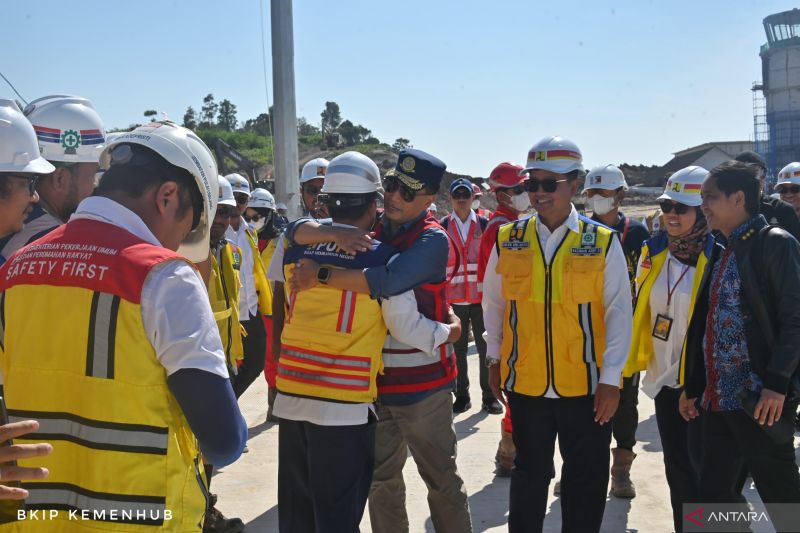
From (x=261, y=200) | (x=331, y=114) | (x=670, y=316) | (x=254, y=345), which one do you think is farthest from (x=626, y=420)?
(x=331, y=114)

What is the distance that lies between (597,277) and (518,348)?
0.56 metres

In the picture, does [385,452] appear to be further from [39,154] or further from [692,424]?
[39,154]

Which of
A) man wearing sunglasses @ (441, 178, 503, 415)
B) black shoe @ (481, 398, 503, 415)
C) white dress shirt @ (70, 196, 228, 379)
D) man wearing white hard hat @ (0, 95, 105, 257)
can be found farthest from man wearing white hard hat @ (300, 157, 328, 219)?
white dress shirt @ (70, 196, 228, 379)

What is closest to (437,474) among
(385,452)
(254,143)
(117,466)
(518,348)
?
(385,452)

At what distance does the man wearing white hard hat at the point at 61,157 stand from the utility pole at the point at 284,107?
8341 millimetres

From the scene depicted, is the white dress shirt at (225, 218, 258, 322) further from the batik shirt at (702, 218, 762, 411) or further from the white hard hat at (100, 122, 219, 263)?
the white hard hat at (100, 122, 219, 263)

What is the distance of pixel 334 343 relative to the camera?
3.24 meters

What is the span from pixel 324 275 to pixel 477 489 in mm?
2717

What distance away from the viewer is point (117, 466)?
1.76 m

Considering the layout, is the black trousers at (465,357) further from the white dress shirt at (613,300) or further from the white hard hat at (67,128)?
the white hard hat at (67,128)

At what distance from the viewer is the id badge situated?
434 centimetres

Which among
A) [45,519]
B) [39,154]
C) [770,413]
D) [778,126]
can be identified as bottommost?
[770,413]

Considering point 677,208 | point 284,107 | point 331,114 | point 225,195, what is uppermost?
point 331,114

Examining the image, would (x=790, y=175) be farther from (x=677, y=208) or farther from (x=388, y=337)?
(x=388, y=337)
